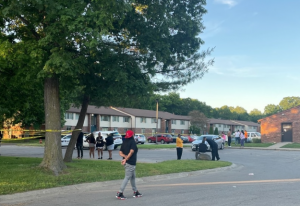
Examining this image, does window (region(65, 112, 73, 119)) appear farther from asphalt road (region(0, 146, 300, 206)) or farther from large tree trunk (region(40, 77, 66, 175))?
asphalt road (region(0, 146, 300, 206))

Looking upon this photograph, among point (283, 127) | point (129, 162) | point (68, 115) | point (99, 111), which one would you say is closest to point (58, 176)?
point (129, 162)

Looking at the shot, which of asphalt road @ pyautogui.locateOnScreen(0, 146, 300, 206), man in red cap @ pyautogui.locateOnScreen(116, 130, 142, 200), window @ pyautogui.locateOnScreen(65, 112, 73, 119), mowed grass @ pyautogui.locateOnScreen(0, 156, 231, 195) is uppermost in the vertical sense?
window @ pyautogui.locateOnScreen(65, 112, 73, 119)

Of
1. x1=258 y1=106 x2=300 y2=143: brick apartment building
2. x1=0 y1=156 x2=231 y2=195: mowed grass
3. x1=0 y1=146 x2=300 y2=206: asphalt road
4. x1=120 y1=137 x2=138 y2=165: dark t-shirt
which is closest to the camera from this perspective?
x1=0 y1=146 x2=300 y2=206: asphalt road

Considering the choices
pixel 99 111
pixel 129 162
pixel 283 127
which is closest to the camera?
pixel 129 162

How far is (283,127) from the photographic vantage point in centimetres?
4444

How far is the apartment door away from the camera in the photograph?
144ft

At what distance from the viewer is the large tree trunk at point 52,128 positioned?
1246 cm

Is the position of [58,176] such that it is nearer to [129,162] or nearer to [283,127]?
[129,162]

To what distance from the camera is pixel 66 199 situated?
30.4ft

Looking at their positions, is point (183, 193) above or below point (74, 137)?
below

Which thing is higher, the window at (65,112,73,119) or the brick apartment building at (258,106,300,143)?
the window at (65,112,73,119)

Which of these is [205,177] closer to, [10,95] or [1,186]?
[1,186]

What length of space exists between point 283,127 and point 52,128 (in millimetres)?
38006

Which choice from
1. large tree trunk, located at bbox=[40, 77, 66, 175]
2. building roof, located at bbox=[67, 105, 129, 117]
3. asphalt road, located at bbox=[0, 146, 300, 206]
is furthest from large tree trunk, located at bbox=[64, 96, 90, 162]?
building roof, located at bbox=[67, 105, 129, 117]
